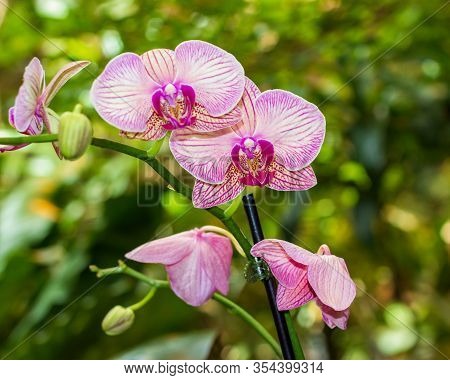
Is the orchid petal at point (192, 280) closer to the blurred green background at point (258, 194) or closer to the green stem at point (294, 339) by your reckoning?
the green stem at point (294, 339)

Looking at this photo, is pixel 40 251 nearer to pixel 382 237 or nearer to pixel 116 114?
pixel 382 237

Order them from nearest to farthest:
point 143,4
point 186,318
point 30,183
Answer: point 143,4 → point 186,318 → point 30,183

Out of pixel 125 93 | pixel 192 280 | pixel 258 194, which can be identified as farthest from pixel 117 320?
pixel 258 194

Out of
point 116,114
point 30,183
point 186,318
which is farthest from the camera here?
point 30,183

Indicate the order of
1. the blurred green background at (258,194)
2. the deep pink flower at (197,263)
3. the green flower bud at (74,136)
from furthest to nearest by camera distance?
the blurred green background at (258,194) < the deep pink flower at (197,263) < the green flower bud at (74,136)

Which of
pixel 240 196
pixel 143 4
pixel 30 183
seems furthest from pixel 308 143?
pixel 30 183

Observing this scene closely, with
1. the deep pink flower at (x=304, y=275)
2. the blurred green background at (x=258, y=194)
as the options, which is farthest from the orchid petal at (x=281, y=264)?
the blurred green background at (x=258, y=194)

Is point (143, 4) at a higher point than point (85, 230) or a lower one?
higher
